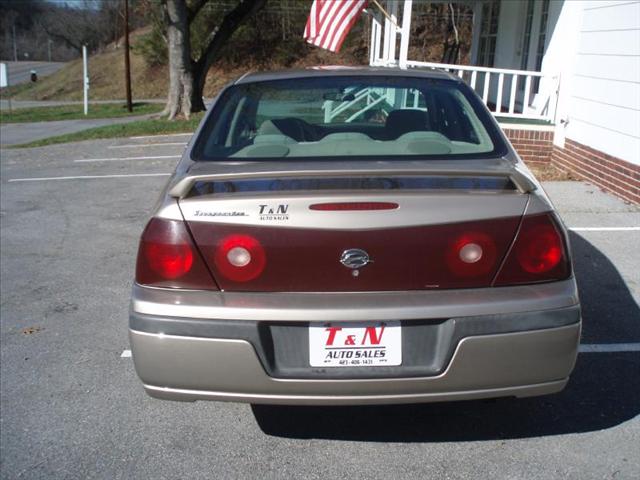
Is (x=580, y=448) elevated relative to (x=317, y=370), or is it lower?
lower

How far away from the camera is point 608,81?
329 inches

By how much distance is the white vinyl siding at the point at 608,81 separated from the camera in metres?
7.60

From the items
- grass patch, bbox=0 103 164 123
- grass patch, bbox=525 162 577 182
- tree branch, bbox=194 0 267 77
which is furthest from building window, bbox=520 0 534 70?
grass patch, bbox=0 103 164 123

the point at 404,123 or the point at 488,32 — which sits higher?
the point at 488,32

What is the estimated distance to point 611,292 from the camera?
5.00 metres

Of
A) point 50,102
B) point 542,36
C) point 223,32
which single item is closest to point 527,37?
point 542,36

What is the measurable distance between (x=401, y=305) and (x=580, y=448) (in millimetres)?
1194

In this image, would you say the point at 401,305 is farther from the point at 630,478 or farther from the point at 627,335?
the point at 627,335

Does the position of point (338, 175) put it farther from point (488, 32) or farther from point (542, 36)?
point (488, 32)

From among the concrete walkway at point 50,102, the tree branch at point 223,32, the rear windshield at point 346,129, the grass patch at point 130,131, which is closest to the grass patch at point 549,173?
the rear windshield at point 346,129

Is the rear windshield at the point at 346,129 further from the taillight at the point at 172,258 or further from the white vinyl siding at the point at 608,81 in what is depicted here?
the white vinyl siding at the point at 608,81

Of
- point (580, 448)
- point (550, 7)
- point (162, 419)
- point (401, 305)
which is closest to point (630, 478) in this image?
point (580, 448)

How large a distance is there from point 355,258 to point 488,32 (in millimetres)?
15099

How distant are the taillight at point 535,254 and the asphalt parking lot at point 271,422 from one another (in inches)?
33.8
